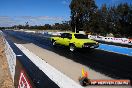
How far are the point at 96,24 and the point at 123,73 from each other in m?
57.8

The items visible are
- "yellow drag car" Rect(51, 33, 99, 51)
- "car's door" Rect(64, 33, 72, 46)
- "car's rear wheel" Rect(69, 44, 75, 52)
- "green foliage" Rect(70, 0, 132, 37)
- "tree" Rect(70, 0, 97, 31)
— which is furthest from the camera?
"tree" Rect(70, 0, 97, 31)

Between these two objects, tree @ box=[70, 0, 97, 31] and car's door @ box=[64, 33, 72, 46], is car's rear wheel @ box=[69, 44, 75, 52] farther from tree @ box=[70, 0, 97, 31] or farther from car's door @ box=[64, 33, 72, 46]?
tree @ box=[70, 0, 97, 31]

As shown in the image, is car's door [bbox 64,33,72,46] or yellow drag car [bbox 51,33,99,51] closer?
→ yellow drag car [bbox 51,33,99,51]

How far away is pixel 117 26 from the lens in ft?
203

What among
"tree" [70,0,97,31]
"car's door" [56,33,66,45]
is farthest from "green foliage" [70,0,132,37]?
"car's door" [56,33,66,45]

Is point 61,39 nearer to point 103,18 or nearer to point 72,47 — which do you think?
point 72,47

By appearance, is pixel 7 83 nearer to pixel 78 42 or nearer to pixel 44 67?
pixel 44 67

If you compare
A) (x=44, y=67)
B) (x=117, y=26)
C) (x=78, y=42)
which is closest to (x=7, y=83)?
(x=44, y=67)

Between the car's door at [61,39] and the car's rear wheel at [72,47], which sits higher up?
the car's door at [61,39]

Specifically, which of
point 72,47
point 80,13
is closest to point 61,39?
point 72,47

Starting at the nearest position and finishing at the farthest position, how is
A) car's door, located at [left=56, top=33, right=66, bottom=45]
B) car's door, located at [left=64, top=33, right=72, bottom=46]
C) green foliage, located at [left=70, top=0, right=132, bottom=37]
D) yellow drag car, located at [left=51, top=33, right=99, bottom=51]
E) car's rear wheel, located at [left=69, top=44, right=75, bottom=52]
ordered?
yellow drag car, located at [left=51, top=33, right=99, bottom=51] < car's rear wheel, located at [left=69, top=44, right=75, bottom=52] < car's door, located at [left=64, top=33, right=72, bottom=46] < car's door, located at [left=56, top=33, right=66, bottom=45] < green foliage, located at [left=70, top=0, right=132, bottom=37]

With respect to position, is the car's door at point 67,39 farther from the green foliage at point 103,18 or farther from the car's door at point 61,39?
the green foliage at point 103,18

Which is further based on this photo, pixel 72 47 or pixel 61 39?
pixel 61 39

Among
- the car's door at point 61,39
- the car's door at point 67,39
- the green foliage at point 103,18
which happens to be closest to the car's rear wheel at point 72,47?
the car's door at point 67,39
